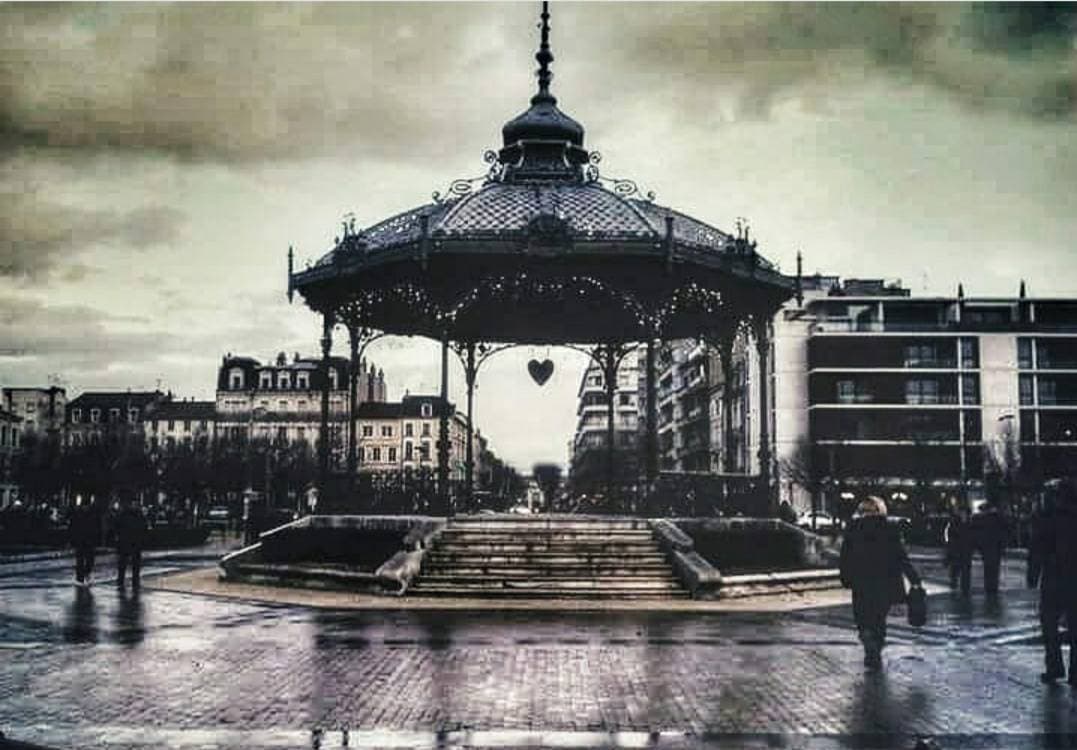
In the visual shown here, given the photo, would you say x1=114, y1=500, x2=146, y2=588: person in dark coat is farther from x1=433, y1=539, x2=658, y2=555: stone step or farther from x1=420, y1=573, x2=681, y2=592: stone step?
x1=420, y1=573, x2=681, y2=592: stone step

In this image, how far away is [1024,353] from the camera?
274ft

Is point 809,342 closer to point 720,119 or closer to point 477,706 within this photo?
point 720,119

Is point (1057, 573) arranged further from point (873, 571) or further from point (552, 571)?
point (552, 571)

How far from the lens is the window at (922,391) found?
3246 inches

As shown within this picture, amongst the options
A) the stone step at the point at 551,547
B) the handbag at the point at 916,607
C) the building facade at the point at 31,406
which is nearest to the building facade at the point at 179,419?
the building facade at the point at 31,406

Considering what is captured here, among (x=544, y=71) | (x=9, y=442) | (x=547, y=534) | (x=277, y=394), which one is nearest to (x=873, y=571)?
(x=547, y=534)

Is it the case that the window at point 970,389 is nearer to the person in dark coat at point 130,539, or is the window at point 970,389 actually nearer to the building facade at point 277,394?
the building facade at point 277,394

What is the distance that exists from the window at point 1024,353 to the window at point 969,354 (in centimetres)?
294

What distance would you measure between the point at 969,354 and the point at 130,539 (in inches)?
2854

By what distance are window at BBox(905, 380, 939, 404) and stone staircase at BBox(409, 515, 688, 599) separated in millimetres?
63933

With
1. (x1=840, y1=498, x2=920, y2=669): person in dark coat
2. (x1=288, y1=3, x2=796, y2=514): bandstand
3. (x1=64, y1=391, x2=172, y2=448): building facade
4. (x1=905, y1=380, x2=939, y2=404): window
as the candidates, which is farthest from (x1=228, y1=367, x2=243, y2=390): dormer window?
(x1=840, y1=498, x2=920, y2=669): person in dark coat

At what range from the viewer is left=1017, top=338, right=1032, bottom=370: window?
83375 mm

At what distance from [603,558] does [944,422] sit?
66.4m

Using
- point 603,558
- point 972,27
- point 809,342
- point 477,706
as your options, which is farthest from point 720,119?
point 809,342
